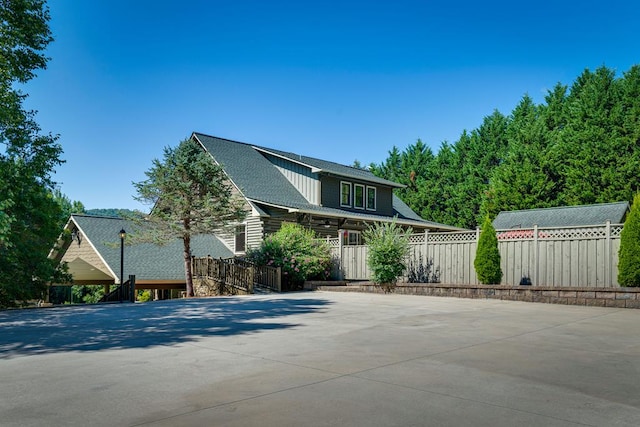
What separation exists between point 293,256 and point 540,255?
32.5ft

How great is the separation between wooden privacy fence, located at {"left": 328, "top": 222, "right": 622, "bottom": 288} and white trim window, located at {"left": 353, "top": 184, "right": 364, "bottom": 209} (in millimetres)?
9818

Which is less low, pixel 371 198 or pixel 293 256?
pixel 371 198

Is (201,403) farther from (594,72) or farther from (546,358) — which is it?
(594,72)

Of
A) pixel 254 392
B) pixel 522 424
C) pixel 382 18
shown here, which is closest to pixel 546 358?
pixel 522 424

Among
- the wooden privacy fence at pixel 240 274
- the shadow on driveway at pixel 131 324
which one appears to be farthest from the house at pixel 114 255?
the shadow on driveway at pixel 131 324

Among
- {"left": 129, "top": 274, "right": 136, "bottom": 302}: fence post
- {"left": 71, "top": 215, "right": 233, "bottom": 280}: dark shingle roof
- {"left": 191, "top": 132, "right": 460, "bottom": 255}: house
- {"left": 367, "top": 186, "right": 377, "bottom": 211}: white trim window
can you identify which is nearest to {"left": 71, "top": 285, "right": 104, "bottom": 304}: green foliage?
{"left": 71, "top": 215, "right": 233, "bottom": 280}: dark shingle roof

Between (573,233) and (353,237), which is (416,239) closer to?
(573,233)

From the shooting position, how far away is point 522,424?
3996 millimetres

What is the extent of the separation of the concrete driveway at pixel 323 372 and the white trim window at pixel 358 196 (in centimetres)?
1953

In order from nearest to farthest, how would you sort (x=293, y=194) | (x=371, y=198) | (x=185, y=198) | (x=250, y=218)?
(x=185, y=198) → (x=250, y=218) → (x=293, y=194) → (x=371, y=198)

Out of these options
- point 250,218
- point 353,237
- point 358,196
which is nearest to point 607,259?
point 353,237

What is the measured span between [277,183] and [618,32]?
2801cm

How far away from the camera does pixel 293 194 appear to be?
28.7 m

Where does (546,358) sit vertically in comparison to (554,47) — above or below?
below
